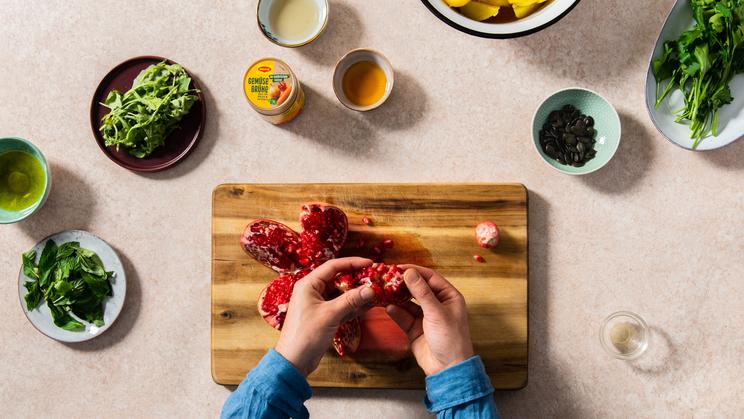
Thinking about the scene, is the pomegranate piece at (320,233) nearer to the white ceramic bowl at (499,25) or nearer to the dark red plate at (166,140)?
the dark red plate at (166,140)

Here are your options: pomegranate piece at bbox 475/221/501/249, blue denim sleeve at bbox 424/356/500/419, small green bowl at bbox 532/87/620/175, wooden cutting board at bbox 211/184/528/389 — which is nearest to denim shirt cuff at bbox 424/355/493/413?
blue denim sleeve at bbox 424/356/500/419

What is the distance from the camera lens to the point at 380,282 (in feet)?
5.12

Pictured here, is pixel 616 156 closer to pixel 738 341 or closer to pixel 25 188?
pixel 738 341

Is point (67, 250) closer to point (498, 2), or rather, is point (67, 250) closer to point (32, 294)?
point (32, 294)

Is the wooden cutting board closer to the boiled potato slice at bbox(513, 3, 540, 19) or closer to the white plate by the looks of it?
→ the white plate

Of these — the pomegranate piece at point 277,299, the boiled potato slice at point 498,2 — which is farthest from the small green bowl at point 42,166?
the boiled potato slice at point 498,2

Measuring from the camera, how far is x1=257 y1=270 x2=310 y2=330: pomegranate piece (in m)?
1.64

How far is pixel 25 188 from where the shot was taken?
1795 mm

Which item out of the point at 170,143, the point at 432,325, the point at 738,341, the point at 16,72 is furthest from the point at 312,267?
the point at 738,341

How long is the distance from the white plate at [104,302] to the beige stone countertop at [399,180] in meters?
0.04

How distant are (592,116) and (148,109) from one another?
138 cm

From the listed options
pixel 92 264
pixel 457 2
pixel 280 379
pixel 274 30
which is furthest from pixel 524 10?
pixel 92 264

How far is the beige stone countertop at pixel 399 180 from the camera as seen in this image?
1744 mm

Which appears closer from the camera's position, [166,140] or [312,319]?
[312,319]
